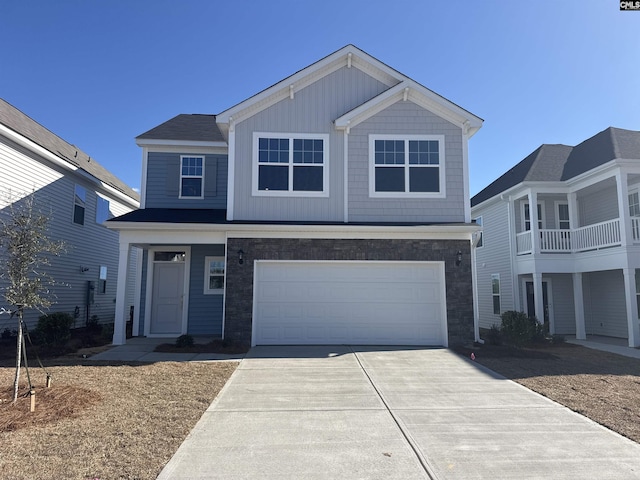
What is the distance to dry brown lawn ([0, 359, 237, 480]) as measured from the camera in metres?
3.89

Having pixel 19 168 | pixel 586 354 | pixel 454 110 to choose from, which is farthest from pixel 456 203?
pixel 19 168

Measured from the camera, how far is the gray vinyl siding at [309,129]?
11461 mm

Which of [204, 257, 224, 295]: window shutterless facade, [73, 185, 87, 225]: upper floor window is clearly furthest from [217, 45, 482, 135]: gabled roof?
[73, 185, 87, 225]: upper floor window

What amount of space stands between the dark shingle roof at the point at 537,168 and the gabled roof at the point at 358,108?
13.8 feet

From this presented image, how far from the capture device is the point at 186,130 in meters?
14.1

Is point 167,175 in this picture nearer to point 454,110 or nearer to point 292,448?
point 454,110

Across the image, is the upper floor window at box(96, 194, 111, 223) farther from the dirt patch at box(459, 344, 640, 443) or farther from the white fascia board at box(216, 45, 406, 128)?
the dirt patch at box(459, 344, 640, 443)

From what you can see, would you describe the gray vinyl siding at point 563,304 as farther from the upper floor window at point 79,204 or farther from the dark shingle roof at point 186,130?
the upper floor window at point 79,204

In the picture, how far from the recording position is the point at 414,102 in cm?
1199

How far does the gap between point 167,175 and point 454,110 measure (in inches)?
348

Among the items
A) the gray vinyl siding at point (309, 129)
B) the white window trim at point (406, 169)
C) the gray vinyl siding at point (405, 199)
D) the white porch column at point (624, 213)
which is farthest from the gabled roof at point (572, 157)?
the gray vinyl siding at point (309, 129)

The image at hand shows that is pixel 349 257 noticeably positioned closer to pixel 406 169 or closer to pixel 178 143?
pixel 406 169

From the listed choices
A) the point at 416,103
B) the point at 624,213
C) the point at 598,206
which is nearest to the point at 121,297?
the point at 416,103

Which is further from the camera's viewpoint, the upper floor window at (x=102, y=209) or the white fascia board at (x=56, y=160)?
the upper floor window at (x=102, y=209)
